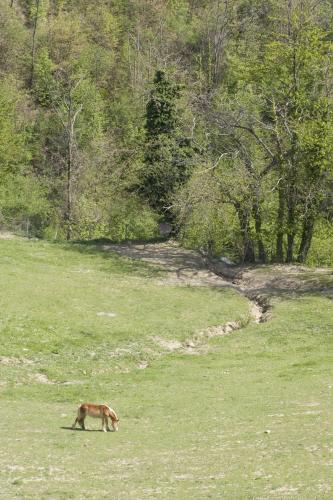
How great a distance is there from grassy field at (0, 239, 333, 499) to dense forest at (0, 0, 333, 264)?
36.3ft

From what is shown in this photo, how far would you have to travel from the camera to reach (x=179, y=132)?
71.5 meters

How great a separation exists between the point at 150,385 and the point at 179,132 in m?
41.7

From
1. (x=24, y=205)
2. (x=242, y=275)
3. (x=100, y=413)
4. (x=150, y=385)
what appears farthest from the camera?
(x=24, y=205)

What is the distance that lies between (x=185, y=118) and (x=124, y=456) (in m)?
53.9

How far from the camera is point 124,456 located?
21.2 meters

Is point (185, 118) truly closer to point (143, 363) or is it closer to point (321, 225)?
point (321, 225)

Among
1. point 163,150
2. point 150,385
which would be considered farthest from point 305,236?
point 150,385

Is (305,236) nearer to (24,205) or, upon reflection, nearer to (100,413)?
(24,205)

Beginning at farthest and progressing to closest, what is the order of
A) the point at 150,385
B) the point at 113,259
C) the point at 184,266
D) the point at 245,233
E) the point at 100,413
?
the point at 245,233, the point at 184,266, the point at 113,259, the point at 150,385, the point at 100,413

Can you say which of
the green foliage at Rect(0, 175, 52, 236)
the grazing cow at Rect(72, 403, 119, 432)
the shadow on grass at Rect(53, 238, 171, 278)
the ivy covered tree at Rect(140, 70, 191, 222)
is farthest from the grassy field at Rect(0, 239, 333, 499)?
the green foliage at Rect(0, 175, 52, 236)

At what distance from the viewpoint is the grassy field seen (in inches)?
725

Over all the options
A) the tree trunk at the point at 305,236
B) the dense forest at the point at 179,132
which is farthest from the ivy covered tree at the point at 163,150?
the tree trunk at the point at 305,236

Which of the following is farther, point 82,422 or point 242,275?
point 242,275

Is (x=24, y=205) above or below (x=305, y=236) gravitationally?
below
